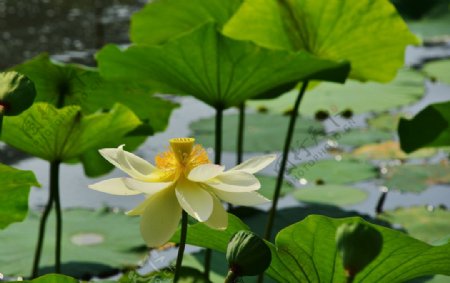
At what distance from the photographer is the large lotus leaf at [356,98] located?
7.83ft

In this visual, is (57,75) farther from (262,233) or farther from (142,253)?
(262,233)

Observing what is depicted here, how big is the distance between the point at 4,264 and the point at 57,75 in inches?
14.1

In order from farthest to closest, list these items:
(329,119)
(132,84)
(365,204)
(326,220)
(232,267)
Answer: (329,119)
(365,204)
(132,84)
(326,220)
(232,267)

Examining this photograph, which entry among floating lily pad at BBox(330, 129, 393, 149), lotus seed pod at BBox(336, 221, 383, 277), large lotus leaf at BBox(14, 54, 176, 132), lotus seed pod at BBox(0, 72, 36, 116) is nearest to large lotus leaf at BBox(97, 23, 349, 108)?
large lotus leaf at BBox(14, 54, 176, 132)

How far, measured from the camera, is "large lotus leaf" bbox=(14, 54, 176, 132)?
127cm

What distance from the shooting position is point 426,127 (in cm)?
123

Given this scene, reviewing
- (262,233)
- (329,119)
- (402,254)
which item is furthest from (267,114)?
(402,254)

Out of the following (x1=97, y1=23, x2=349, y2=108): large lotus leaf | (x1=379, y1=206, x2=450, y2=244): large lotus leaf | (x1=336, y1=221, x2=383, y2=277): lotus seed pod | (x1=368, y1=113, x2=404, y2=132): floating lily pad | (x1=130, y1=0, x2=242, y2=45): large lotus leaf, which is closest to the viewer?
(x1=336, y1=221, x2=383, y2=277): lotus seed pod

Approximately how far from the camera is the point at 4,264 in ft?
4.65

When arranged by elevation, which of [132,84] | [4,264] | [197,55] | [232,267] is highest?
[232,267]

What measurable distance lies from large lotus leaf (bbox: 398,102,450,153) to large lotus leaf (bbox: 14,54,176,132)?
384 millimetres

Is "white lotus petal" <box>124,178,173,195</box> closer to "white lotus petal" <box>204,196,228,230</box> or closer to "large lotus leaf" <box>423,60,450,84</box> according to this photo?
"white lotus petal" <box>204,196,228,230</box>

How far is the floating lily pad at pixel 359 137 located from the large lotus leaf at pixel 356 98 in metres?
0.15

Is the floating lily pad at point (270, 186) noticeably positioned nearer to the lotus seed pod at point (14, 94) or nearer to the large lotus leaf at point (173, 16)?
the large lotus leaf at point (173, 16)
